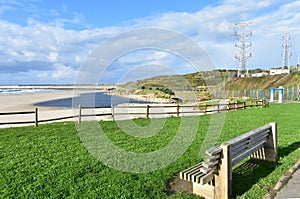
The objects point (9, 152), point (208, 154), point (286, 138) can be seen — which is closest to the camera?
point (208, 154)

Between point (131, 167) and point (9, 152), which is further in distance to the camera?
point (9, 152)

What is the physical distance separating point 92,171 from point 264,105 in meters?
23.7

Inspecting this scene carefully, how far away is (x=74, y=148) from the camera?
7469mm

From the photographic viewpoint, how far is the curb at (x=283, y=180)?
4023 millimetres

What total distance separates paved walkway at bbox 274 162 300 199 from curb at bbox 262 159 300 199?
48 mm

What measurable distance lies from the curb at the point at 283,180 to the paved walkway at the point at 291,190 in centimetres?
5

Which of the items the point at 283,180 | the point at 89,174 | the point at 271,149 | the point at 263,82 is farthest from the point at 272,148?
the point at 263,82

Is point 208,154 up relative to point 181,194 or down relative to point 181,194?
up

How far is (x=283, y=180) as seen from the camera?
461 cm

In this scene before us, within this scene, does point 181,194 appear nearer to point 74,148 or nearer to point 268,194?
point 268,194

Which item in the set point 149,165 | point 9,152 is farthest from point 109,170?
point 9,152

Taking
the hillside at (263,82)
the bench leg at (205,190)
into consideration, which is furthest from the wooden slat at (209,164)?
the hillside at (263,82)

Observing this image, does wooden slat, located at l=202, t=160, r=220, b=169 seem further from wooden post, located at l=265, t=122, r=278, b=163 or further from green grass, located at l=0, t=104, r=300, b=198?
wooden post, located at l=265, t=122, r=278, b=163

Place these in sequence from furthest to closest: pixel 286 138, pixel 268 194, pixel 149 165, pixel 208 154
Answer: pixel 286 138 < pixel 149 165 < pixel 268 194 < pixel 208 154
